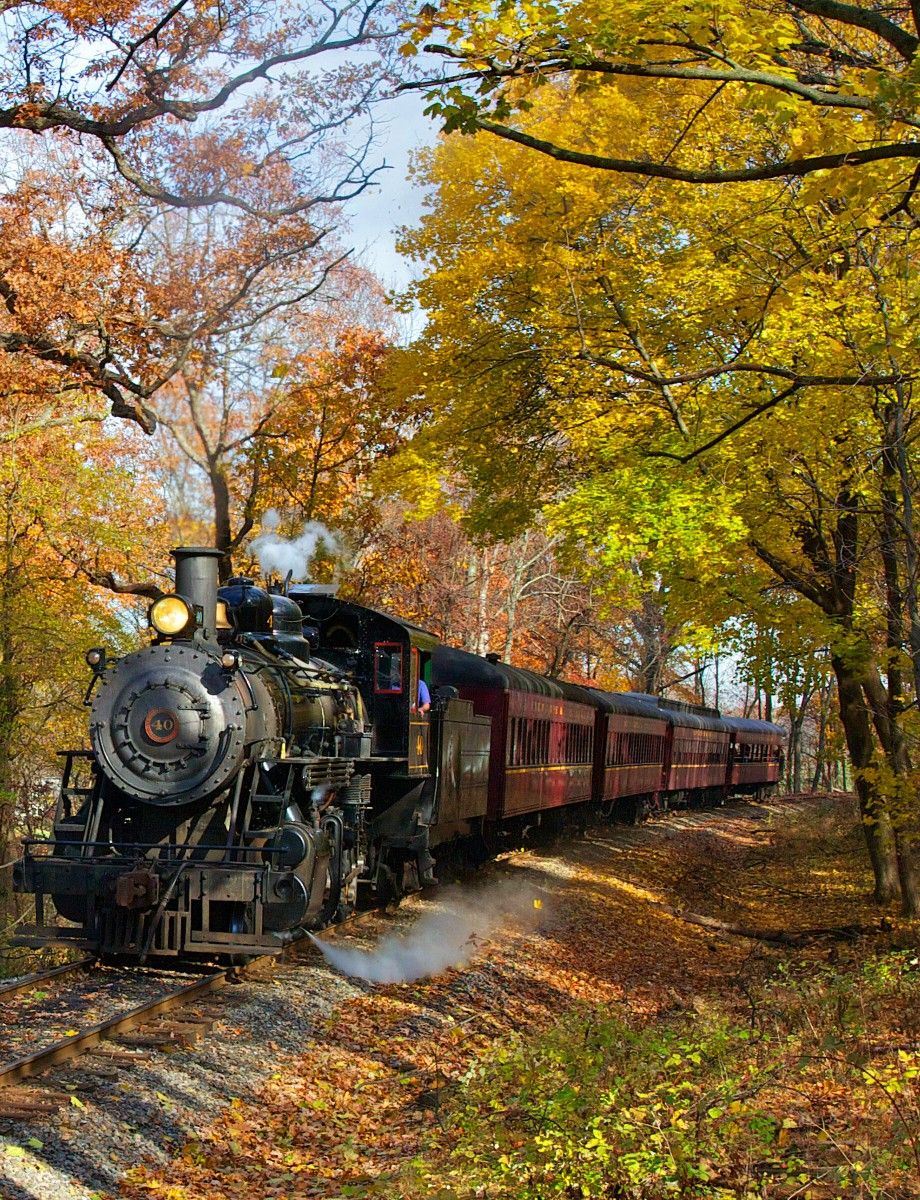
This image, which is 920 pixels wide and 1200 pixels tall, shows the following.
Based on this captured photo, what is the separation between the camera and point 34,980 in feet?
30.5

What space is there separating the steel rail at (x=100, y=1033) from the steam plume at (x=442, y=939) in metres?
1.58

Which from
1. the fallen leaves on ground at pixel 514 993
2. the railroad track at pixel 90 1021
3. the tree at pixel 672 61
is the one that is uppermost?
the tree at pixel 672 61

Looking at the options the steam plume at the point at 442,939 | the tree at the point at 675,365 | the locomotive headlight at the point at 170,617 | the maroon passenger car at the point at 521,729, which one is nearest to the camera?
the locomotive headlight at the point at 170,617

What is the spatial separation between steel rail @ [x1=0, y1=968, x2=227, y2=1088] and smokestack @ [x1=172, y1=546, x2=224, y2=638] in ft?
9.53

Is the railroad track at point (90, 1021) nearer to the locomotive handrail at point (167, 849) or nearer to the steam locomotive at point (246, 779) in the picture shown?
the steam locomotive at point (246, 779)

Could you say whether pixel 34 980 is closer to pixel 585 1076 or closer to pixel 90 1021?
pixel 90 1021

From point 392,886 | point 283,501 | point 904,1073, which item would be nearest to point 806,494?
point 392,886

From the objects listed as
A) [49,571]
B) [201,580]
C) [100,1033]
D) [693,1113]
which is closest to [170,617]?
[201,580]

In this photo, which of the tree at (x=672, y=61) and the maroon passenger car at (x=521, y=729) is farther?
the maroon passenger car at (x=521, y=729)

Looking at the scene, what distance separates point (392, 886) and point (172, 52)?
434 inches

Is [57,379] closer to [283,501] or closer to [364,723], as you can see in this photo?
[283,501]

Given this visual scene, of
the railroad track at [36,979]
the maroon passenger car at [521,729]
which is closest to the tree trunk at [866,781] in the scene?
the maroon passenger car at [521,729]

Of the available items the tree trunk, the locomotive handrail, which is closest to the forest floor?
the locomotive handrail

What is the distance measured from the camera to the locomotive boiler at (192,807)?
9805 mm
